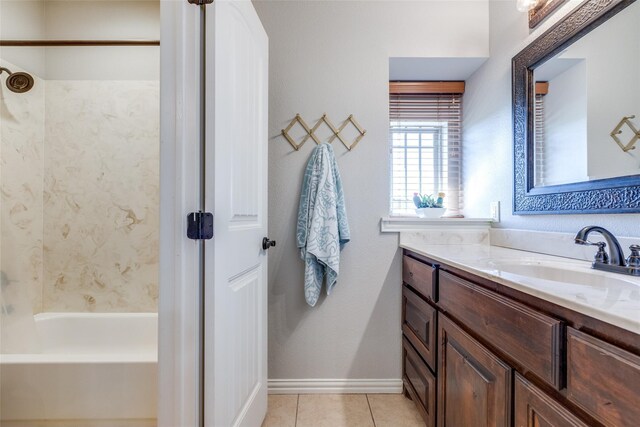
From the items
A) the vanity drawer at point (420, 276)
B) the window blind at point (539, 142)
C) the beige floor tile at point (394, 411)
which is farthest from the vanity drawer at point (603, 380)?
the beige floor tile at point (394, 411)

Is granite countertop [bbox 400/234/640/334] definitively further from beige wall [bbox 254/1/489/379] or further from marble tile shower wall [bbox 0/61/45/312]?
marble tile shower wall [bbox 0/61/45/312]

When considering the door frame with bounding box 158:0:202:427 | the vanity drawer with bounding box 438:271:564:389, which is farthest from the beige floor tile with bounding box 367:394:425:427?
the door frame with bounding box 158:0:202:427

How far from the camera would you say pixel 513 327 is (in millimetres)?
735

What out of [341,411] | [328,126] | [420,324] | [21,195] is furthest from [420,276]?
[21,195]

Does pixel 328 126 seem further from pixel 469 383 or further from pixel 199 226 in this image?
pixel 469 383

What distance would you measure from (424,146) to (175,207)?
178 cm

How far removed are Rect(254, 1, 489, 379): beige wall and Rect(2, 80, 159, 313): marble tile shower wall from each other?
32.8 inches

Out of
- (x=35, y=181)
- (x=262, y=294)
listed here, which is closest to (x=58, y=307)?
(x=35, y=181)

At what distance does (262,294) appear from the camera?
1458 mm

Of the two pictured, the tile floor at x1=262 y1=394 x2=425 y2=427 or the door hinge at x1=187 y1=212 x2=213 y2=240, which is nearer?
the door hinge at x1=187 y1=212 x2=213 y2=240

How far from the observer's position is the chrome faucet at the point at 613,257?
855 millimetres

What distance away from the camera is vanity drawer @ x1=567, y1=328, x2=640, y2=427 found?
458 millimetres

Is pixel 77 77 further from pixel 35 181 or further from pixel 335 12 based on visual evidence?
pixel 335 12

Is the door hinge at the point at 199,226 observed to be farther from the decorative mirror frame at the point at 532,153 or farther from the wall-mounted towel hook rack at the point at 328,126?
the decorative mirror frame at the point at 532,153
